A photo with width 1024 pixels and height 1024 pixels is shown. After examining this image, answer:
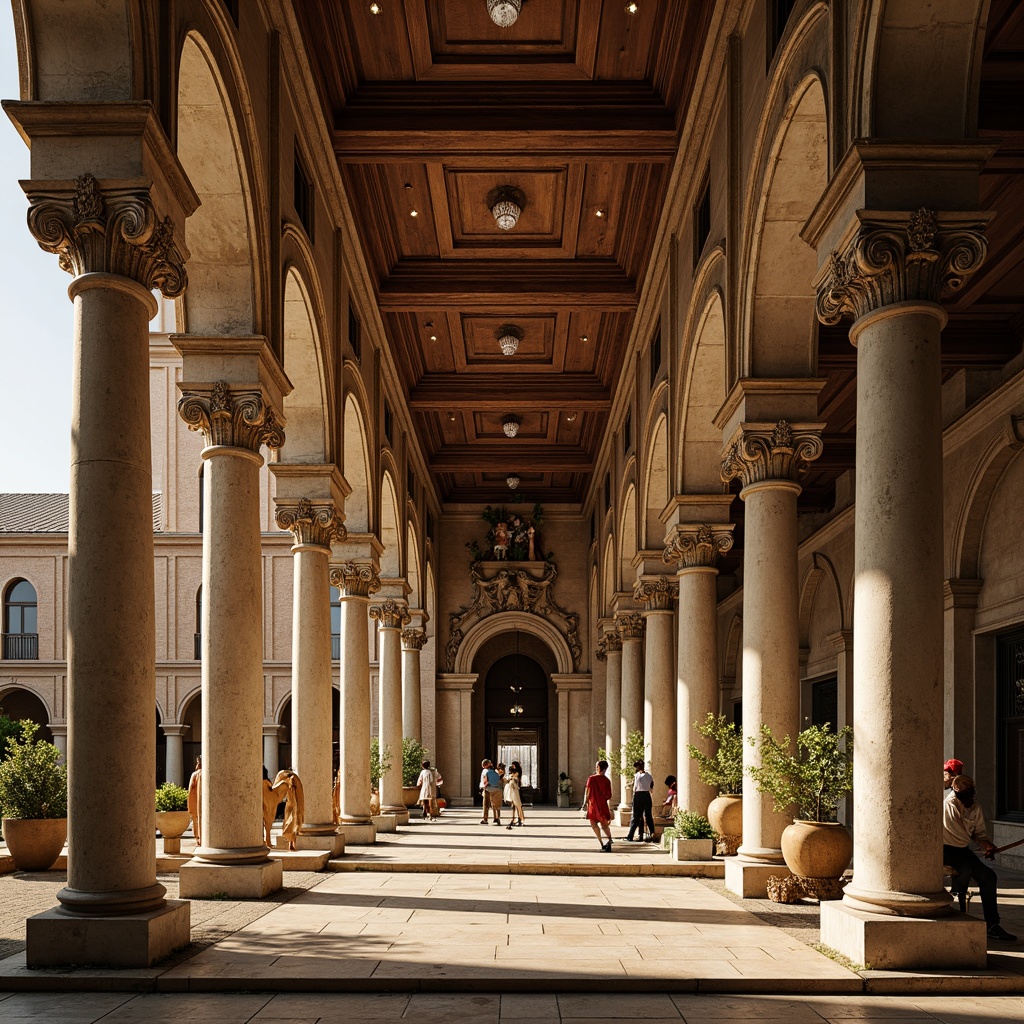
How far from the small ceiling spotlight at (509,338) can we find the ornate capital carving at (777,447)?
1140 centimetres

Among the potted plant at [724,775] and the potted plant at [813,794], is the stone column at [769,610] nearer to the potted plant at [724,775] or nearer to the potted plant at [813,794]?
the potted plant at [813,794]

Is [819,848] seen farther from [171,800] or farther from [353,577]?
[353,577]

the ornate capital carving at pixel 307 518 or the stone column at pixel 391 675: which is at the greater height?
the ornate capital carving at pixel 307 518

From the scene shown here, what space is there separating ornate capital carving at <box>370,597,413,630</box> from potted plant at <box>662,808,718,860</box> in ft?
41.6

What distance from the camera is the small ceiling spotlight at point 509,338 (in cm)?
2492

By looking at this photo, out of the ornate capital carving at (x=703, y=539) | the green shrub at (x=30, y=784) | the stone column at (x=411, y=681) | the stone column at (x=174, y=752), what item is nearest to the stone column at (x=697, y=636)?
the ornate capital carving at (x=703, y=539)

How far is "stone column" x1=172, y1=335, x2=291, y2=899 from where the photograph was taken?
13102 mm

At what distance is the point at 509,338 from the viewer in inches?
981

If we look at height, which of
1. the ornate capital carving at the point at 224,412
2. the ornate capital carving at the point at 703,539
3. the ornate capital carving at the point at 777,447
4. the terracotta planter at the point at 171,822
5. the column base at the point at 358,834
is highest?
the ornate capital carving at the point at 224,412

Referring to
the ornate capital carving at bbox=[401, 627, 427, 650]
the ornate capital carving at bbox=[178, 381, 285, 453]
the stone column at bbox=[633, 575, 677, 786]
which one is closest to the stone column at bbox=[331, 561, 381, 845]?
the stone column at bbox=[633, 575, 677, 786]

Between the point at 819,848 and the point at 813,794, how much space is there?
1.68ft

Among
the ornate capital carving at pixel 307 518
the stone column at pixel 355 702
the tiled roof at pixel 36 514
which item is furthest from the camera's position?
the tiled roof at pixel 36 514

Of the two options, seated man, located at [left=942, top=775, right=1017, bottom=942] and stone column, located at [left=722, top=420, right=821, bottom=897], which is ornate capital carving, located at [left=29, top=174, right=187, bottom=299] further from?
seated man, located at [left=942, top=775, right=1017, bottom=942]

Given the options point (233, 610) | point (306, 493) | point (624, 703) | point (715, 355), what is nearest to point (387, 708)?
point (624, 703)
